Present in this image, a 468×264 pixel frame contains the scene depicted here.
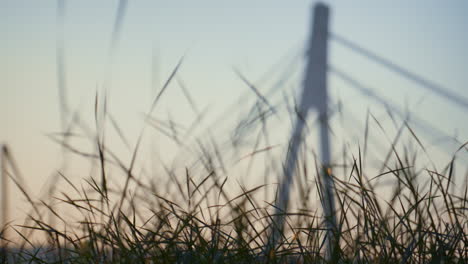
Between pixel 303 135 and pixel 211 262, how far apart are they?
0.43 meters

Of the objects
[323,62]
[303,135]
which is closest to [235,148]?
[303,135]

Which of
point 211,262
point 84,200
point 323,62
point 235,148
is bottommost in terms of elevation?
point 211,262

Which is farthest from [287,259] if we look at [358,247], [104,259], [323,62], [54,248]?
[323,62]

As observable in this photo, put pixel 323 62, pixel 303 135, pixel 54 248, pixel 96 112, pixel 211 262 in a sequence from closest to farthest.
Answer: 1. pixel 211 262
2. pixel 96 112
3. pixel 54 248
4. pixel 303 135
5. pixel 323 62

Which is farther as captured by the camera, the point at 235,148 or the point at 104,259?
the point at 235,148

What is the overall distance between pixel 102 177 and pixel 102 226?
97mm

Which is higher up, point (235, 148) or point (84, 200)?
point (235, 148)

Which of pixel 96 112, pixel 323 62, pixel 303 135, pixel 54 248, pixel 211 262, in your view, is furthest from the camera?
pixel 323 62

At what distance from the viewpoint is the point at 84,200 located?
0.82 m

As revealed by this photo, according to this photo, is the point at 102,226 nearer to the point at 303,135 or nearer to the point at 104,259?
the point at 104,259

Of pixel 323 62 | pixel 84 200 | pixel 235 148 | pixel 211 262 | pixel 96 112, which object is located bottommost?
pixel 211 262

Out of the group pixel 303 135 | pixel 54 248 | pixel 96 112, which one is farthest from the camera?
pixel 303 135

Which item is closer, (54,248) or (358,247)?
(358,247)

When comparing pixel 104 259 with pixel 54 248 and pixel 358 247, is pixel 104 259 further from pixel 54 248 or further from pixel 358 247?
pixel 358 247
